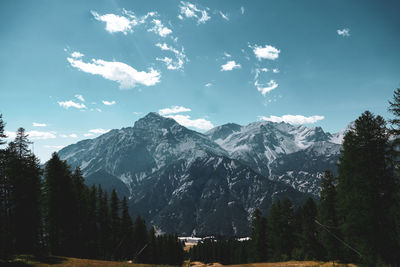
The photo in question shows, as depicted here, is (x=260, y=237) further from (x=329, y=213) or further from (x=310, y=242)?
(x=329, y=213)

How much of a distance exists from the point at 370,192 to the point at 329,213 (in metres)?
13.4

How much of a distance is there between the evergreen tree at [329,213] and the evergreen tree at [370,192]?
9023 millimetres

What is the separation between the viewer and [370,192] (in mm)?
22000

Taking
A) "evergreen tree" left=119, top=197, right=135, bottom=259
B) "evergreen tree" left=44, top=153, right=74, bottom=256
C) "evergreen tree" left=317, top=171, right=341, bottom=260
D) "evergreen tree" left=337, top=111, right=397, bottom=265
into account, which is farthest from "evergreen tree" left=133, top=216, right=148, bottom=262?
"evergreen tree" left=337, top=111, right=397, bottom=265

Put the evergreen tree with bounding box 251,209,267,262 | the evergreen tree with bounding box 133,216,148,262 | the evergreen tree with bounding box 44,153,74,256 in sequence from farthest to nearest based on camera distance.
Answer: the evergreen tree with bounding box 133,216,148,262
the evergreen tree with bounding box 251,209,267,262
the evergreen tree with bounding box 44,153,74,256

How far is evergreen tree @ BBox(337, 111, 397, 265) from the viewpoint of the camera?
21656 mm

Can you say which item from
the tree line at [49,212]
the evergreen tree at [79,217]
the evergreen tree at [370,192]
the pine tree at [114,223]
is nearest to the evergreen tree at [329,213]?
the evergreen tree at [370,192]

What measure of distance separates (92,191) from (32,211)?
1735cm

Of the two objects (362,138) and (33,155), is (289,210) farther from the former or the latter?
(33,155)

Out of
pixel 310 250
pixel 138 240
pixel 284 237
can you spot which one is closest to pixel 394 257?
pixel 310 250

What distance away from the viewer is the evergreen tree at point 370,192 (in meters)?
21.7

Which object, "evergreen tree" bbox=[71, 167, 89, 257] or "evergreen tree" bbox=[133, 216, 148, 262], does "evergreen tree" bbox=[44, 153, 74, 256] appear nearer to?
"evergreen tree" bbox=[71, 167, 89, 257]

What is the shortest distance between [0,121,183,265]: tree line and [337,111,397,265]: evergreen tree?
21.2m

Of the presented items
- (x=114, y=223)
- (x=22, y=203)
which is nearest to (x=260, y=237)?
(x=114, y=223)
